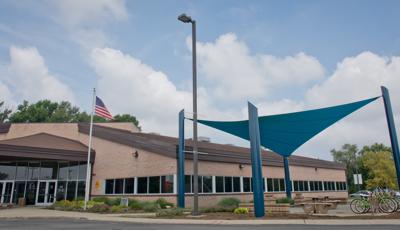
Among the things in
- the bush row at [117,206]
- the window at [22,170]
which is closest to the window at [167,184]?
the bush row at [117,206]

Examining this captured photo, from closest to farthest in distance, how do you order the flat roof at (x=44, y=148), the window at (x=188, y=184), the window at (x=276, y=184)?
the window at (x=188, y=184)
the flat roof at (x=44, y=148)
the window at (x=276, y=184)

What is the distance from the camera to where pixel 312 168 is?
38719 millimetres

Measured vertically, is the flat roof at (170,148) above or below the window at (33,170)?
above

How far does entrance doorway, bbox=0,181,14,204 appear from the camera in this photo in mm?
27281

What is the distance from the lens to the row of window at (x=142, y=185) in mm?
22938

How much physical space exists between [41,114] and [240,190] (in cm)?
5354

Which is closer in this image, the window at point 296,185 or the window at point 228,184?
the window at point 228,184

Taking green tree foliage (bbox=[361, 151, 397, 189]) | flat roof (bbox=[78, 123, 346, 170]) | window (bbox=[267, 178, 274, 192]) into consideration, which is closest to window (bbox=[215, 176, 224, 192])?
flat roof (bbox=[78, 123, 346, 170])

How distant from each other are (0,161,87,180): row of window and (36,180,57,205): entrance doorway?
0.45 m

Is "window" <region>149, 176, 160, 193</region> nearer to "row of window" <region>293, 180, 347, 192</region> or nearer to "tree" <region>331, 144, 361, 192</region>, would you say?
"row of window" <region>293, 180, 347, 192</region>

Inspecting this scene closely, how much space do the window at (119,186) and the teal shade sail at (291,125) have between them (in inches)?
358

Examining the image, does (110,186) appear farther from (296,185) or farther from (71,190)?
(296,185)

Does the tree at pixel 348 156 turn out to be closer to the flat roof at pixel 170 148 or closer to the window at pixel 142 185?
the flat roof at pixel 170 148

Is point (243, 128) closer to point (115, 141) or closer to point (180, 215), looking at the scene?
point (180, 215)
